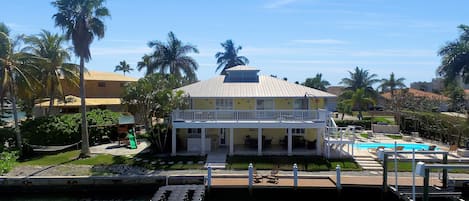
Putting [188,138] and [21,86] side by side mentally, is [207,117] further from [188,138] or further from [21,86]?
[21,86]

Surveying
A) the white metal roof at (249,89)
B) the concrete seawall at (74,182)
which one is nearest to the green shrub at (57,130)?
the concrete seawall at (74,182)

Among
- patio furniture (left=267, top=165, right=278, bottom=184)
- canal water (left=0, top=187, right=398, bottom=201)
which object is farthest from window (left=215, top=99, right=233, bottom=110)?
canal water (left=0, top=187, right=398, bottom=201)

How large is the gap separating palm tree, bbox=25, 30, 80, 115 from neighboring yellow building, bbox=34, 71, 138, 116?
6.13m

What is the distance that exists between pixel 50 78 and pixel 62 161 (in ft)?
37.8

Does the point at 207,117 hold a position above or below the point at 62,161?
above

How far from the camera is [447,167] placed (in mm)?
14828

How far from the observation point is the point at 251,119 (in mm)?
25234

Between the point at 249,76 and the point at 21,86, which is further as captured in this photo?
the point at 249,76

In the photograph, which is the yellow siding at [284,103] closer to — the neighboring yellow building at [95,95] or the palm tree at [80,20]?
the palm tree at [80,20]

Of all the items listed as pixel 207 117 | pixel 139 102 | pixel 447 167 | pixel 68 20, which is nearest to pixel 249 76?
pixel 207 117

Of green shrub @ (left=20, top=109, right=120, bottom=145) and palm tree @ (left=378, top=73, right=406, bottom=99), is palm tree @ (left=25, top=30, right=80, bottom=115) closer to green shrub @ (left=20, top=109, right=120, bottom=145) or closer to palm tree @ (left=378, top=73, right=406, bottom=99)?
green shrub @ (left=20, top=109, right=120, bottom=145)

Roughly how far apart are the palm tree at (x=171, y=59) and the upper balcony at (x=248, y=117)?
1909 centimetres

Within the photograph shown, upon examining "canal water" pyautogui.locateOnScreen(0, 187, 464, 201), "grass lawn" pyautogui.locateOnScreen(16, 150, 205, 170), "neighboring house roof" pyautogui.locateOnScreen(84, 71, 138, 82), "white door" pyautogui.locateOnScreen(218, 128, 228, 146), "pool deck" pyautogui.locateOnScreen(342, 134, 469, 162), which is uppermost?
"neighboring house roof" pyautogui.locateOnScreen(84, 71, 138, 82)

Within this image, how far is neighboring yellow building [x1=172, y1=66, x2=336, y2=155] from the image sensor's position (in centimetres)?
2473
